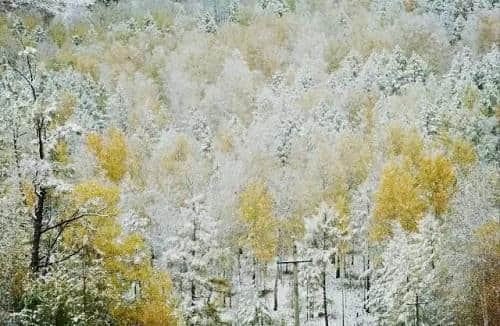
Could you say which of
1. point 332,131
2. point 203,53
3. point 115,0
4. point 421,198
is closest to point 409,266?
point 421,198

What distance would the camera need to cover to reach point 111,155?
5619cm

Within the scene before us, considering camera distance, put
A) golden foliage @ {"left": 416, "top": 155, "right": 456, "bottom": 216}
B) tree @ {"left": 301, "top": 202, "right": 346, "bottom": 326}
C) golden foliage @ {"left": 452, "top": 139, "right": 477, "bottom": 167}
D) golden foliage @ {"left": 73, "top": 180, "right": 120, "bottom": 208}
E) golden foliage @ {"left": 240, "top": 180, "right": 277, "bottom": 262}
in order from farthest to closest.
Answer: golden foliage @ {"left": 452, "top": 139, "right": 477, "bottom": 167}
golden foliage @ {"left": 240, "top": 180, "right": 277, "bottom": 262}
golden foliage @ {"left": 416, "top": 155, "right": 456, "bottom": 216}
tree @ {"left": 301, "top": 202, "right": 346, "bottom": 326}
golden foliage @ {"left": 73, "top": 180, "right": 120, "bottom": 208}

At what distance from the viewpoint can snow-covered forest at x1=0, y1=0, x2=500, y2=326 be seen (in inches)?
883

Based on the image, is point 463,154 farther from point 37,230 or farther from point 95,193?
point 37,230

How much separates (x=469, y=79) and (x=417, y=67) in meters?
16.4

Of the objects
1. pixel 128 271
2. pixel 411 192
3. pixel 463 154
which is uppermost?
pixel 463 154

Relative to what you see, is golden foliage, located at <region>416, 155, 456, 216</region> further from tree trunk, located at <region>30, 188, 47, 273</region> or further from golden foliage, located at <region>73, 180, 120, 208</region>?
tree trunk, located at <region>30, 188, 47, 273</region>

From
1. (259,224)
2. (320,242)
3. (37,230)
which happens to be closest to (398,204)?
(320,242)

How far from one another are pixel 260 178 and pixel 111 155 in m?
13.8

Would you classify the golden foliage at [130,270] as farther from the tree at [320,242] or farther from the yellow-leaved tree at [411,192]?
the yellow-leaved tree at [411,192]

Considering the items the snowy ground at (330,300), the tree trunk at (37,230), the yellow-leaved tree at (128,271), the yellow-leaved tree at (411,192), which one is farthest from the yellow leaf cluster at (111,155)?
the tree trunk at (37,230)

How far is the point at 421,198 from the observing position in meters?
45.7

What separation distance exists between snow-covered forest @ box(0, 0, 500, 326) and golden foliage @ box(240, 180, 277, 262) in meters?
0.16

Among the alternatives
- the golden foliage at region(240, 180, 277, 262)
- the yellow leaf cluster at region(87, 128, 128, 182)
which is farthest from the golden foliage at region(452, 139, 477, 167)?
the yellow leaf cluster at region(87, 128, 128, 182)
